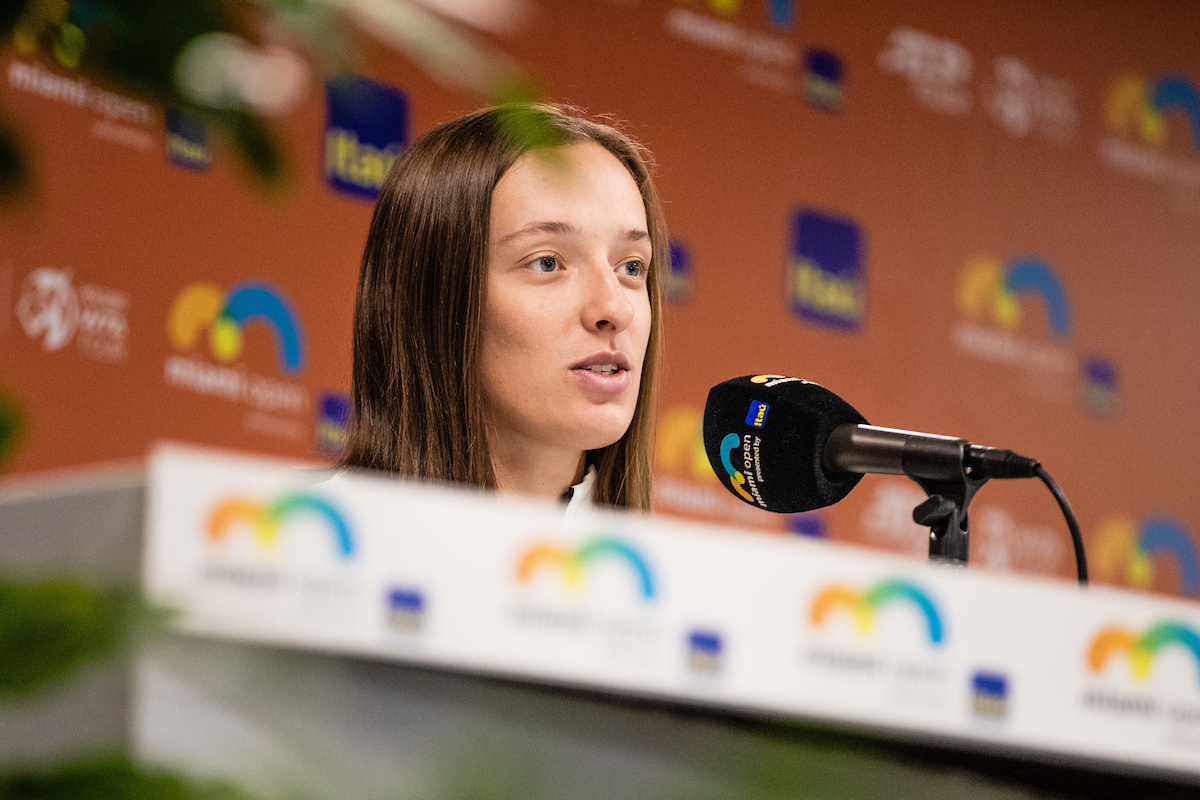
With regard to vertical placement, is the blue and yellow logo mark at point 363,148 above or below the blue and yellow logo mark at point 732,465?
above

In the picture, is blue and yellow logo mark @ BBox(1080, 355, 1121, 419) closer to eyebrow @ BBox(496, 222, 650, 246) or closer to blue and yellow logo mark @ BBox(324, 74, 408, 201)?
blue and yellow logo mark @ BBox(324, 74, 408, 201)

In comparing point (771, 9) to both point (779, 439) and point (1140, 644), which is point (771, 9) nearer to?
point (779, 439)

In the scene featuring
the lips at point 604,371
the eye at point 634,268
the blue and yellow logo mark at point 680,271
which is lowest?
the lips at point 604,371

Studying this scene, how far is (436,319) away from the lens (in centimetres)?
140

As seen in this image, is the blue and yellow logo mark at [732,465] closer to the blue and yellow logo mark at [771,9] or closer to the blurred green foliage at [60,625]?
the blurred green foliage at [60,625]

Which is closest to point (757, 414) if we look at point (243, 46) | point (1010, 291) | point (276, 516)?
point (276, 516)

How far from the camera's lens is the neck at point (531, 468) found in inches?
54.7

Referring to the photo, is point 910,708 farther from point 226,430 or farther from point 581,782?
point 226,430

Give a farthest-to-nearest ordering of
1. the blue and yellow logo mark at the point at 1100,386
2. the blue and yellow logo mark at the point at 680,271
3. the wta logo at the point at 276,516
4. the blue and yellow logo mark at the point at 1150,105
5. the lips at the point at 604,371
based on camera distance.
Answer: the blue and yellow logo mark at the point at 1150,105 → the blue and yellow logo mark at the point at 1100,386 → the blue and yellow logo mark at the point at 680,271 → the lips at the point at 604,371 → the wta logo at the point at 276,516

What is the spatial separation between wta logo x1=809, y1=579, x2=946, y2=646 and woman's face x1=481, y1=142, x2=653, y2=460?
2.94 feet

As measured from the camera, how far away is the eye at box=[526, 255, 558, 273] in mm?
1376

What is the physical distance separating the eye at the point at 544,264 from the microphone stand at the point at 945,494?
621mm

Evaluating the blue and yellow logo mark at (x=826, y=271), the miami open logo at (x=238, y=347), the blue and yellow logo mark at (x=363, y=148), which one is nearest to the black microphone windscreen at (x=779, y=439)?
the miami open logo at (x=238, y=347)

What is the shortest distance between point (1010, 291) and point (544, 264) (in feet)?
8.85
